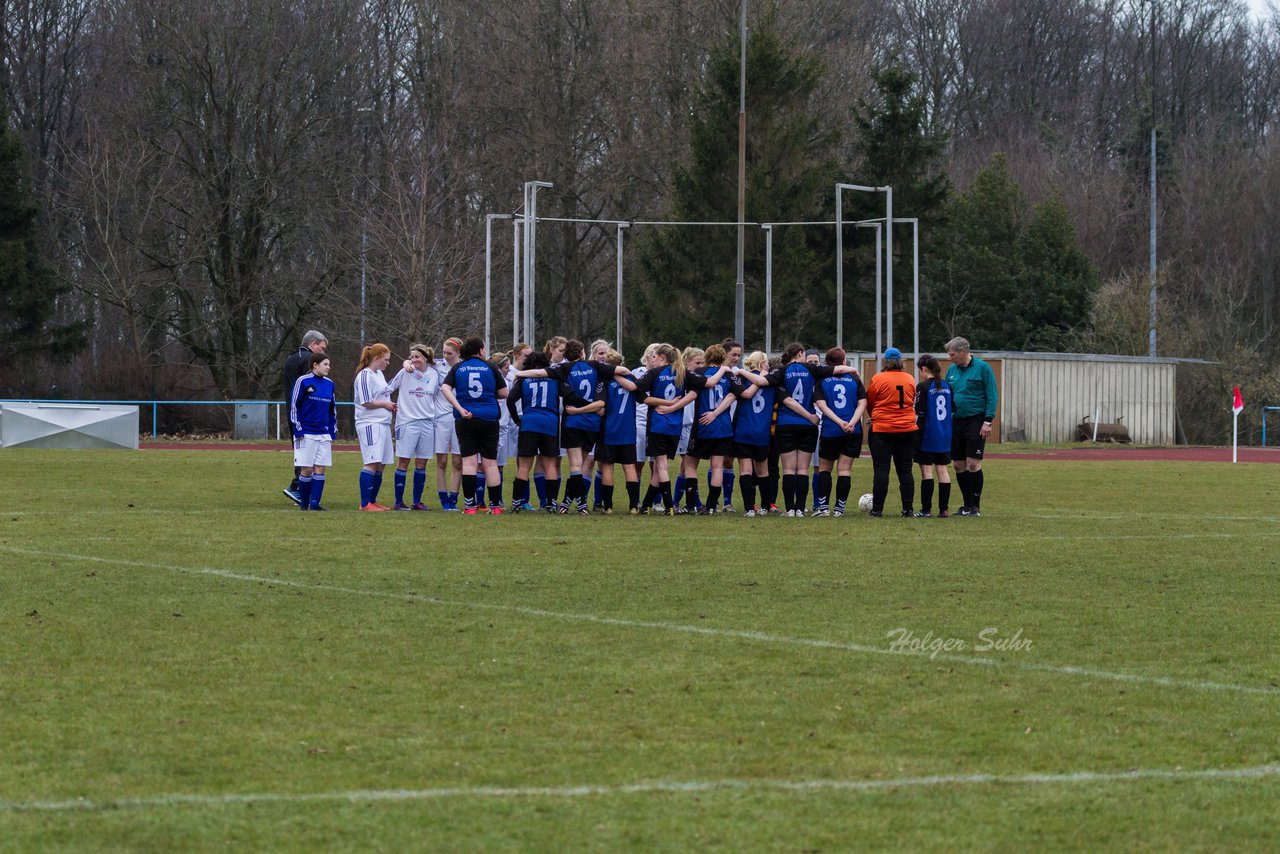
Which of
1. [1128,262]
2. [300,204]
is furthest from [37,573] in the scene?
[1128,262]

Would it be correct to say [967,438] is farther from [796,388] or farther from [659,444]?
[659,444]

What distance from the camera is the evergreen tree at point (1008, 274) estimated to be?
55.8 metres

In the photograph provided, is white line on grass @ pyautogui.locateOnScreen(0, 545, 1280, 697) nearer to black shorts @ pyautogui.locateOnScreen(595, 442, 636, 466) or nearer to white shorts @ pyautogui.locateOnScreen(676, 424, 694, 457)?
black shorts @ pyautogui.locateOnScreen(595, 442, 636, 466)

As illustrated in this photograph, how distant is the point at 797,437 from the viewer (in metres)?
16.7

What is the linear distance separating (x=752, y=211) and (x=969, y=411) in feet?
121

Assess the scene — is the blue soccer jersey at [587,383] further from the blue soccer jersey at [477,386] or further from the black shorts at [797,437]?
the black shorts at [797,437]

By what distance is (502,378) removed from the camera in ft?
54.6

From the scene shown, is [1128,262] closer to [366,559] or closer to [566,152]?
[566,152]

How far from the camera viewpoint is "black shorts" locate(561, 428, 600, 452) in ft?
54.9

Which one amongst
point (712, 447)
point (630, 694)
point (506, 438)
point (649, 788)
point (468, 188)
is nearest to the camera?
point (649, 788)

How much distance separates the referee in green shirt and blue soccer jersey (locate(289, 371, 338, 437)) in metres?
6.44

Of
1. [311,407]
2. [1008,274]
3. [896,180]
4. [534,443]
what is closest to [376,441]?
[311,407]

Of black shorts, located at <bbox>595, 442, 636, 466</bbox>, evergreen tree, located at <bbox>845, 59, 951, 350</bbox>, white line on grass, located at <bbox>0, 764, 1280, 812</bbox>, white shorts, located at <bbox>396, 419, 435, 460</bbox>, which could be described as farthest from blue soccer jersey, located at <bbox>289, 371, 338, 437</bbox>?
evergreen tree, located at <bbox>845, 59, 951, 350</bbox>

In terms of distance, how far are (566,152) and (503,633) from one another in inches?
1695
